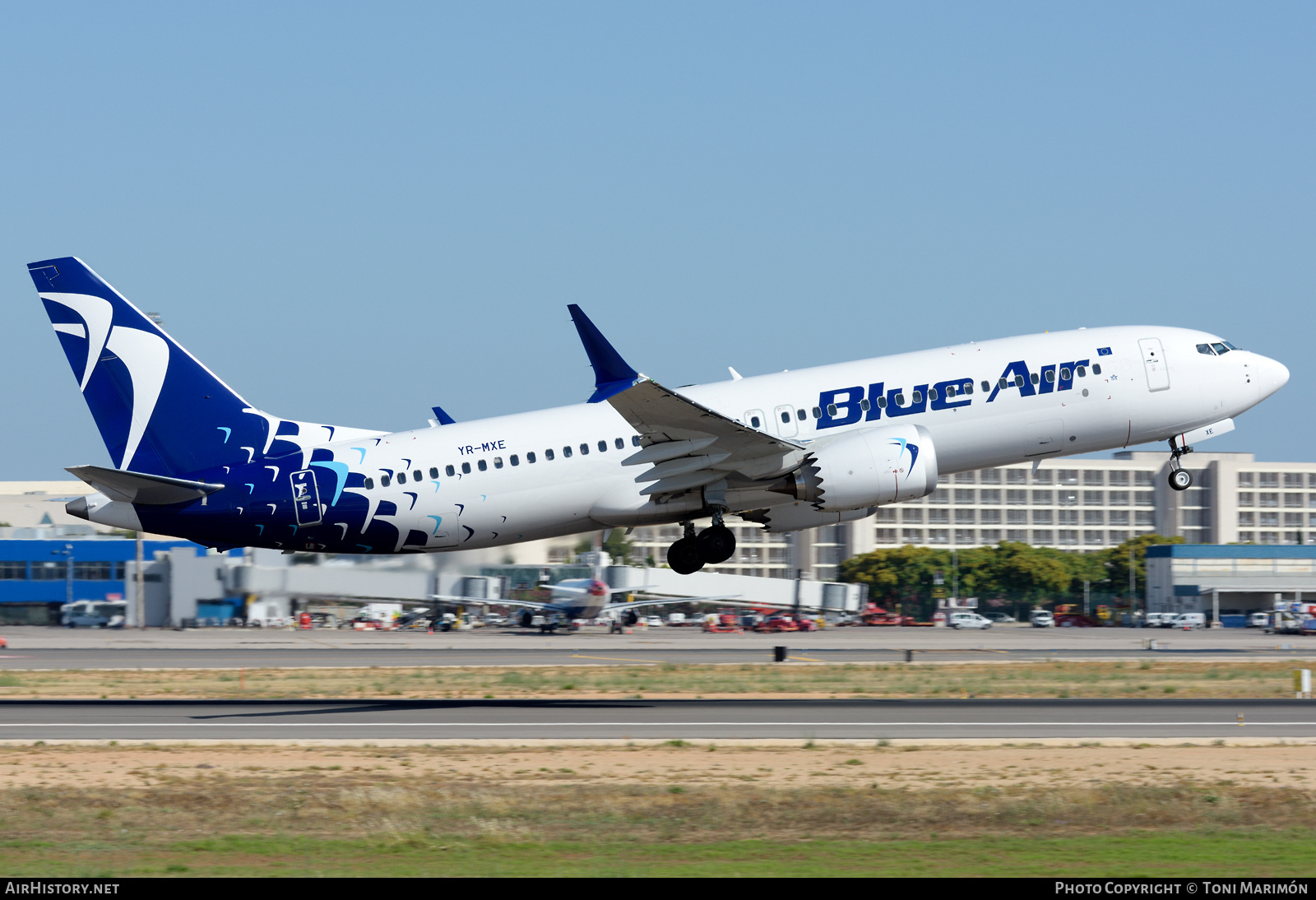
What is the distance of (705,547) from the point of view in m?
39.5

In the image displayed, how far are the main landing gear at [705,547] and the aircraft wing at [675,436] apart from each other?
1555mm

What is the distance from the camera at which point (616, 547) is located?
470 feet

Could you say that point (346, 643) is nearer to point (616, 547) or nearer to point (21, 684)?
point (21, 684)

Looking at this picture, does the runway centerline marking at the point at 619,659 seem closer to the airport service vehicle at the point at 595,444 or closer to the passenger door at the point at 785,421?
the airport service vehicle at the point at 595,444

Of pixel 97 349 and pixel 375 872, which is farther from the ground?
pixel 97 349

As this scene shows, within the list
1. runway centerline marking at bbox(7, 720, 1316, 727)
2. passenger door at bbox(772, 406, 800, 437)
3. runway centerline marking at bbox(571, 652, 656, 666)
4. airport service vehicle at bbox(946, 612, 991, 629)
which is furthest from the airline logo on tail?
airport service vehicle at bbox(946, 612, 991, 629)

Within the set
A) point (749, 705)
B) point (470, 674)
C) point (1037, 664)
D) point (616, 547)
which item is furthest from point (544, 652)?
point (616, 547)

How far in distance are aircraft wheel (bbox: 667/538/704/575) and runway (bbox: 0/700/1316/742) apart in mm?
3955

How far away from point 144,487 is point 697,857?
2188 cm

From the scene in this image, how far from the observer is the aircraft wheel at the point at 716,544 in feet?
129

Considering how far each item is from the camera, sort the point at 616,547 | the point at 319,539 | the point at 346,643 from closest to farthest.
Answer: the point at 319,539 → the point at 346,643 → the point at 616,547

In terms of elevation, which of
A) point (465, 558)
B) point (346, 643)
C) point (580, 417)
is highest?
point (580, 417)

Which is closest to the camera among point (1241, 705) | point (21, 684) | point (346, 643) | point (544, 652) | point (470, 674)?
point (1241, 705)

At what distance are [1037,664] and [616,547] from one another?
269ft
